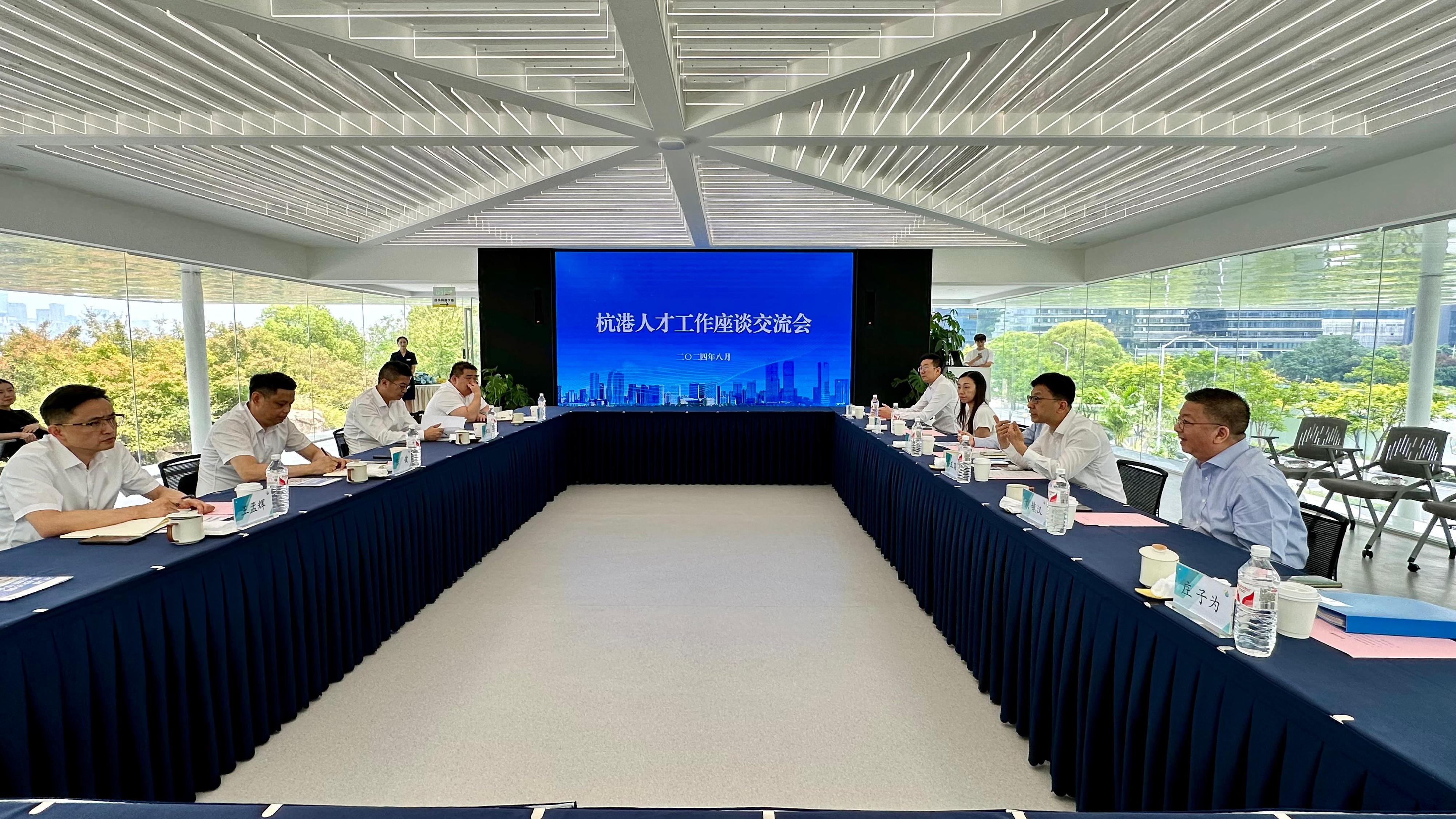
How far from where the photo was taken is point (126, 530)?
226 cm

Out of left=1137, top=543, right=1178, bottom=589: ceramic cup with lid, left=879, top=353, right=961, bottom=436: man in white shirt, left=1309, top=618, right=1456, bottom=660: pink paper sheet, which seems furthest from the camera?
left=879, top=353, right=961, bottom=436: man in white shirt

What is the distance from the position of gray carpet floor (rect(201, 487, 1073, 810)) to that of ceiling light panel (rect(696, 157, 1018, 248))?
374cm

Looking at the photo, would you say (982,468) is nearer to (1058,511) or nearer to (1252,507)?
(1058,511)

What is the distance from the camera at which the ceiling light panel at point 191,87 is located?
3350 millimetres

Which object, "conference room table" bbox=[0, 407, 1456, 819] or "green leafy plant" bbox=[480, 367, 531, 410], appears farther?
"green leafy plant" bbox=[480, 367, 531, 410]

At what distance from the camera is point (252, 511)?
244cm

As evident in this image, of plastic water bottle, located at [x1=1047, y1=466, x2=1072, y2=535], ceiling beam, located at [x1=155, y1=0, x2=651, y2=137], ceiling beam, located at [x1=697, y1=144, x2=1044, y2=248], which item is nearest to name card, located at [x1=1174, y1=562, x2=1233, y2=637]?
plastic water bottle, located at [x1=1047, y1=466, x2=1072, y2=535]

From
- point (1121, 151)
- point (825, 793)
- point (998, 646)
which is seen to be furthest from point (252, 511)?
point (1121, 151)

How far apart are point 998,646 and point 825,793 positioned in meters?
1.00

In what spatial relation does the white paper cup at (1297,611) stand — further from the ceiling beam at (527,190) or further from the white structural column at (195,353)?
the white structural column at (195,353)

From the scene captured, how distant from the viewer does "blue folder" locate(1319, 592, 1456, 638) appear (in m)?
1.49

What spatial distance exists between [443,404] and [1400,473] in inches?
303

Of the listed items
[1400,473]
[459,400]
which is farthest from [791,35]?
[1400,473]

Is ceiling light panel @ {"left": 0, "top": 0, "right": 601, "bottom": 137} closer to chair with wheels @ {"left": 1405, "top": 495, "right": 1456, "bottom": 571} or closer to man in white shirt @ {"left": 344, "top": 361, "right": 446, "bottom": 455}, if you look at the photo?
man in white shirt @ {"left": 344, "top": 361, "right": 446, "bottom": 455}
